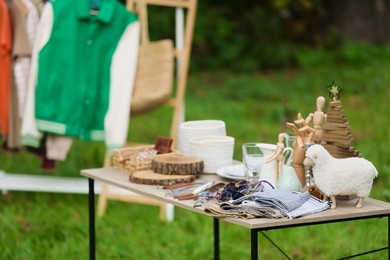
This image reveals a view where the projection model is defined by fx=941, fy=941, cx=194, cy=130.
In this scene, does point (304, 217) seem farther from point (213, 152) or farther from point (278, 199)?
point (213, 152)

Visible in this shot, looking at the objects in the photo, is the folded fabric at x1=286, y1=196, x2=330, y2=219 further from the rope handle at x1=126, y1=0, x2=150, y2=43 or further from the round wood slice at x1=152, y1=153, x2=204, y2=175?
the rope handle at x1=126, y1=0, x2=150, y2=43

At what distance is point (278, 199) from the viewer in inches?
132

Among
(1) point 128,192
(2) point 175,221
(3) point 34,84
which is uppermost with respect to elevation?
(3) point 34,84

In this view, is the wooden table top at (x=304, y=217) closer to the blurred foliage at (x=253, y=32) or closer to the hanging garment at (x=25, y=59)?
the hanging garment at (x=25, y=59)

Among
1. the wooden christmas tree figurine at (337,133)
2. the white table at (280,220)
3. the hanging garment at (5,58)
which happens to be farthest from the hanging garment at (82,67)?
the wooden christmas tree figurine at (337,133)

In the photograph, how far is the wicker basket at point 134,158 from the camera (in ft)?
13.7

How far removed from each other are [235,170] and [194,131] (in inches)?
13.6

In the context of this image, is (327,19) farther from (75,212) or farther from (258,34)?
(75,212)

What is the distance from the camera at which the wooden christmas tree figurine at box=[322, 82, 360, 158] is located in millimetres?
3586

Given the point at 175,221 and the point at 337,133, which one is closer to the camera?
the point at 337,133

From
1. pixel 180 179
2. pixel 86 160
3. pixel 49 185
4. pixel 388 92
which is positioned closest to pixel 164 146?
pixel 180 179

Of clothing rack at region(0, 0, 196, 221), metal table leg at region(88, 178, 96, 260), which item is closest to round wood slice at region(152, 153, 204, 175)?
metal table leg at region(88, 178, 96, 260)

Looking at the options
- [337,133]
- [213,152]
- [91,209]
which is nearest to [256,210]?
[337,133]

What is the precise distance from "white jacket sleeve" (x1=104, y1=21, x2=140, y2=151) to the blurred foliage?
534 centimetres
